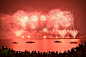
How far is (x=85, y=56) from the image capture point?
15.3 meters

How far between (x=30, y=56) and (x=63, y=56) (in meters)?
4.32

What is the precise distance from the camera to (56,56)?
51.9 feet

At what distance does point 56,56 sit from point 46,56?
1.39 metres

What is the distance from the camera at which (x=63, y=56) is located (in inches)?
611

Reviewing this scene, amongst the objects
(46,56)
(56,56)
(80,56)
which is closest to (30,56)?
(46,56)

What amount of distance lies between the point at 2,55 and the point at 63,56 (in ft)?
26.3

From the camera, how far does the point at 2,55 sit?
1550 centimetres

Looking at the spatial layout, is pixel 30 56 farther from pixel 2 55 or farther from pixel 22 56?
pixel 2 55

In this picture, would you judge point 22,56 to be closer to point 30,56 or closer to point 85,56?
point 30,56

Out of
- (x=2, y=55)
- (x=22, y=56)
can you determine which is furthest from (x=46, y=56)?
(x=2, y=55)

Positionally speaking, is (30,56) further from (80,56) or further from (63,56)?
(80,56)

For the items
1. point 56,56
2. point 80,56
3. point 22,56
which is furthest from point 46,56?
point 80,56

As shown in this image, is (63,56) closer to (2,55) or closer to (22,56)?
(22,56)

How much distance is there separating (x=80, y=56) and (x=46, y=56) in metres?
4.43
